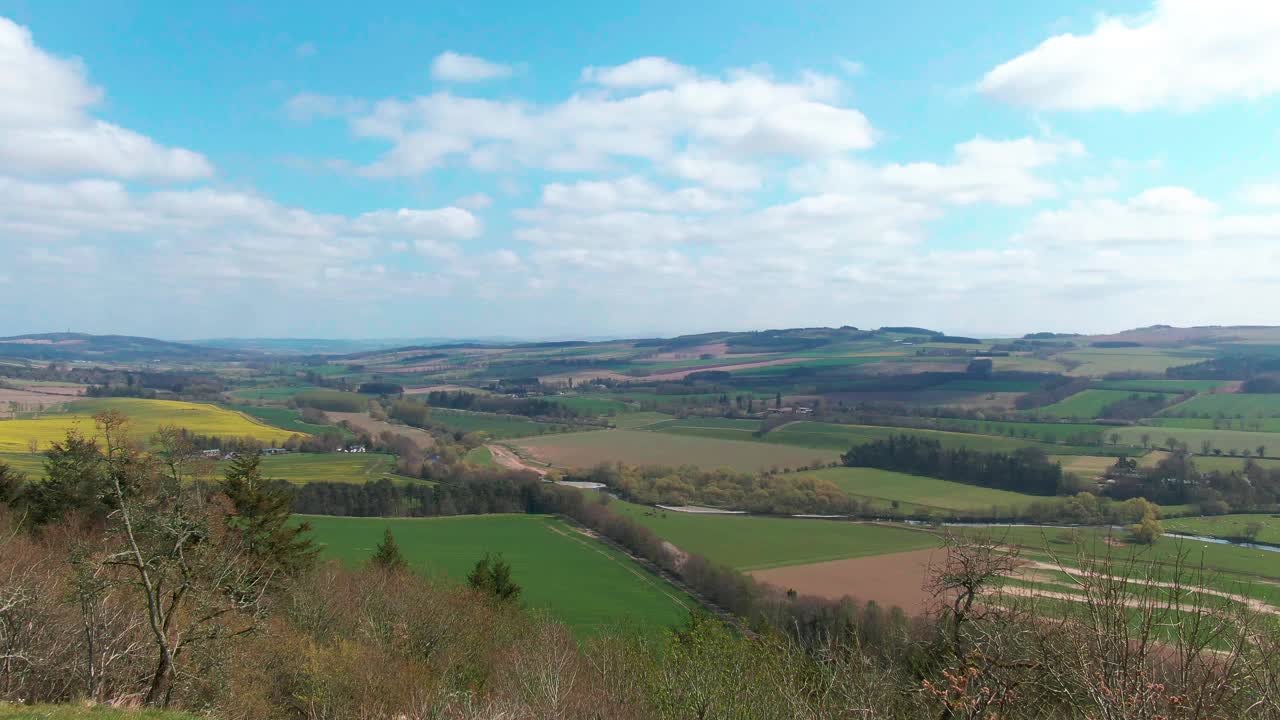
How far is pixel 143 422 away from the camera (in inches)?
2783

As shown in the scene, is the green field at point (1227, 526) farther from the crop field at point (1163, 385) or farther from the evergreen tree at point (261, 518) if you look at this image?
the crop field at point (1163, 385)

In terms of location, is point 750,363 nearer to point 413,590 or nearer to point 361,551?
point 361,551

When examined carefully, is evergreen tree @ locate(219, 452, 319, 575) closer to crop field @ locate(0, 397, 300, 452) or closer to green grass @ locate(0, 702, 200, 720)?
green grass @ locate(0, 702, 200, 720)

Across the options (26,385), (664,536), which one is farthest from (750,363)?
(26,385)

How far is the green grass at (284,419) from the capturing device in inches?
3125

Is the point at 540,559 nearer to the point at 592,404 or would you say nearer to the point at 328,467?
the point at 328,467

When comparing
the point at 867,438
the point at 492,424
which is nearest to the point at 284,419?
the point at 492,424

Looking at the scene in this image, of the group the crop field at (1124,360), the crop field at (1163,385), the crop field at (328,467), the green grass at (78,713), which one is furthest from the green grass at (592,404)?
the green grass at (78,713)

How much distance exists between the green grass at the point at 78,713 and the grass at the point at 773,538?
29292 millimetres

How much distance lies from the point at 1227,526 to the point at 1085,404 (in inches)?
1634

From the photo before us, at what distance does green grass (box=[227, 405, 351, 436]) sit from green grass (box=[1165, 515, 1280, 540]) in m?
72.1

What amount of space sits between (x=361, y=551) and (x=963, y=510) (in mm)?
37785

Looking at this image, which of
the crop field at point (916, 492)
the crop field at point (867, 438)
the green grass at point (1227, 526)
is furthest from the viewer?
the crop field at point (867, 438)

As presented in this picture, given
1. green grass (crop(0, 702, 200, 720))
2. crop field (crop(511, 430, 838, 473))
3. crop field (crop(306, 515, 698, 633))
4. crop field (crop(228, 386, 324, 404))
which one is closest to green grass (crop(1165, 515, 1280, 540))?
crop field (crop(511, 430, 838, 473))
